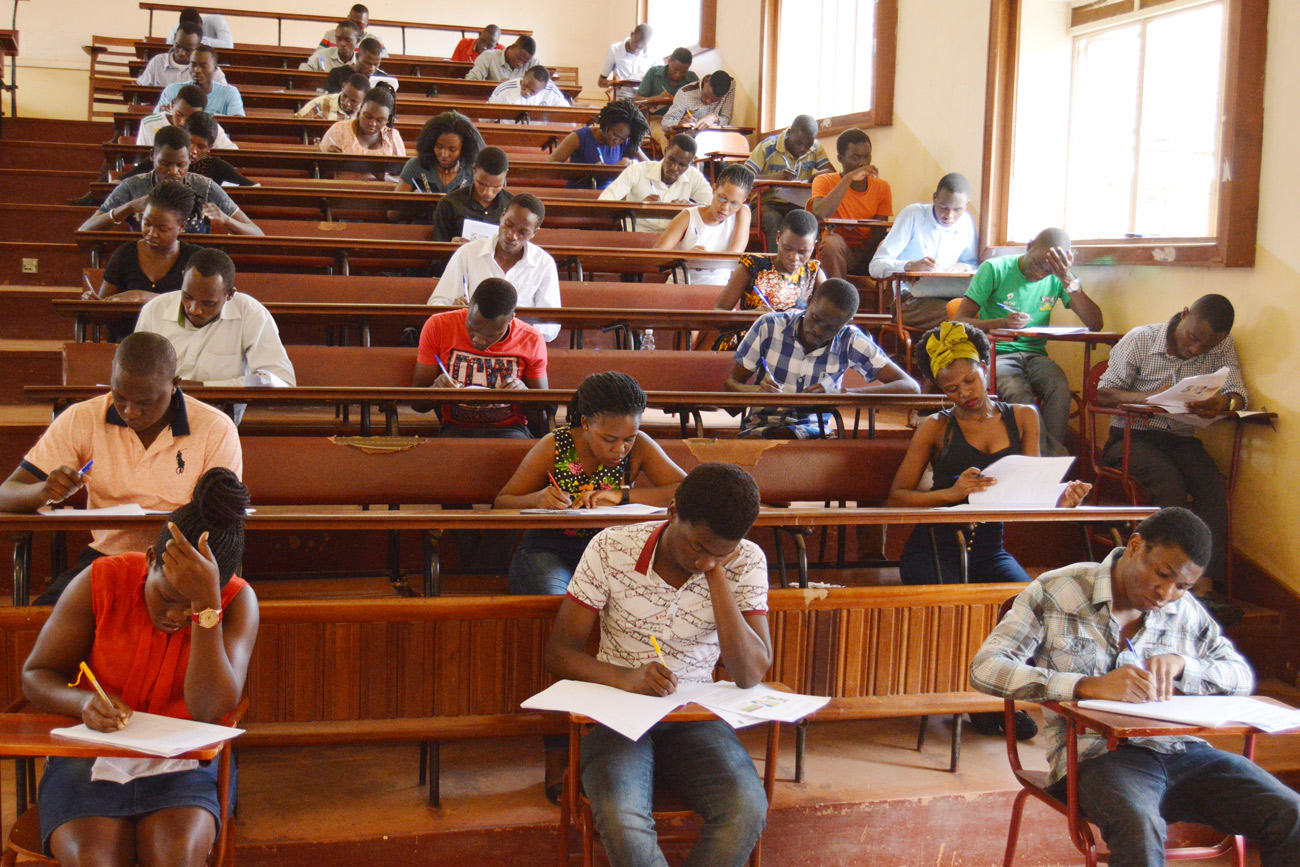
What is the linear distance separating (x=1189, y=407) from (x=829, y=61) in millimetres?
4598

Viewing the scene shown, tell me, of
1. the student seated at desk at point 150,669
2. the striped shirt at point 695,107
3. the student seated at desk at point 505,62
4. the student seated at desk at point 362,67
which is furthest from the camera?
the student seated at desk at point 505,62

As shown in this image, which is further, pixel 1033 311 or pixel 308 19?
pixel 308 19

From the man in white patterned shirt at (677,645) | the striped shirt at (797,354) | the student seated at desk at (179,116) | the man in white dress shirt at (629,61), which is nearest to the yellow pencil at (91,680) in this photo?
the man in white patterned shirt at (677,645)

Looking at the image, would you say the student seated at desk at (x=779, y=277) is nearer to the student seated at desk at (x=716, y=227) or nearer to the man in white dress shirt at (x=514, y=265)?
the student seated at desk at (x=716, y=227)

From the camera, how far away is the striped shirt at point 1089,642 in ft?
7.18

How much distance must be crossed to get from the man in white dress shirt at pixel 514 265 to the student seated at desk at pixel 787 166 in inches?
96.5

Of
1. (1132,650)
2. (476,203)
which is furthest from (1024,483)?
(476,203)

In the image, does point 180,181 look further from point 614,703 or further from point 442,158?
point 614,703

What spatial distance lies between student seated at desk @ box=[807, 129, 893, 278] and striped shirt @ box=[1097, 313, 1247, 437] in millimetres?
2023

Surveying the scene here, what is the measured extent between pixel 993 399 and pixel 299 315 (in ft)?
7.90

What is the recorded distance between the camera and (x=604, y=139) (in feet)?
23.2

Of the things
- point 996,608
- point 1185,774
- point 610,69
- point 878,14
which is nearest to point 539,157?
point 878,14

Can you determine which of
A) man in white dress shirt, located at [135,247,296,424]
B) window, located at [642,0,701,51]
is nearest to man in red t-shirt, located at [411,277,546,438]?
man in white dress shirt, located at [135,247,296,424]

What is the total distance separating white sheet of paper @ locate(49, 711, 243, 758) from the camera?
1630 mm
